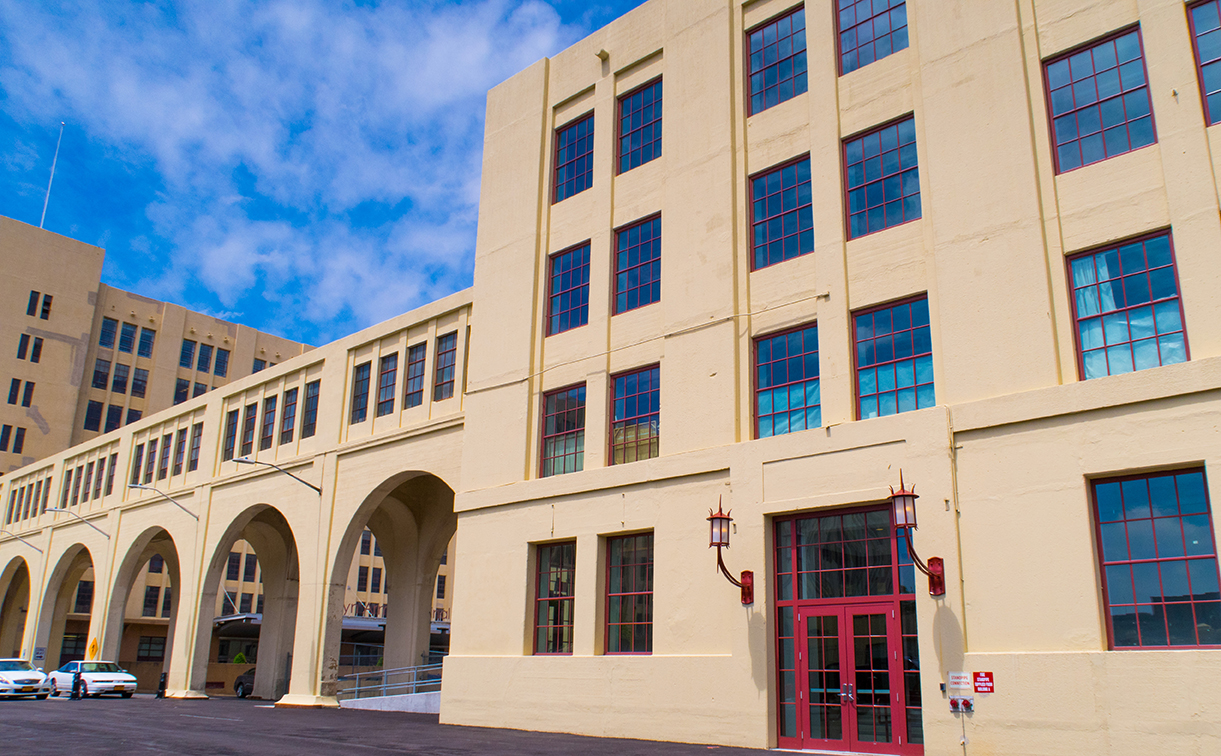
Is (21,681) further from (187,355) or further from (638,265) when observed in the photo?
(187,355)

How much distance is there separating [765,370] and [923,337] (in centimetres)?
319

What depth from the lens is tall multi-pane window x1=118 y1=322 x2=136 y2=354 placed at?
68500 millimetres

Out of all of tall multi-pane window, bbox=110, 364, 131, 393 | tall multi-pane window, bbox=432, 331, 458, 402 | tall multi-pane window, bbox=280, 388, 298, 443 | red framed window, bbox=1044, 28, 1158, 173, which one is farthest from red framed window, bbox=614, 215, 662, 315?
tall multi-pane window, bbox=110, 364, 131, 393

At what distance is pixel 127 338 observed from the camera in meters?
69.0

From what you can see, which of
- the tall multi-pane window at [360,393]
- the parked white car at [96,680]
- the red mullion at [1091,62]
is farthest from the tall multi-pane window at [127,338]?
the red mullion at [1091,62]

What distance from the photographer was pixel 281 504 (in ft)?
99.3

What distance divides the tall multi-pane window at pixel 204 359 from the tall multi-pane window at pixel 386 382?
50.4m

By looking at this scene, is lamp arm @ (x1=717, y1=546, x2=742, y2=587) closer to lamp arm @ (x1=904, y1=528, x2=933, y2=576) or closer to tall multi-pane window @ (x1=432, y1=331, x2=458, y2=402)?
lamp arm @ (x1=904, y1=528, x2=933, y2=576)

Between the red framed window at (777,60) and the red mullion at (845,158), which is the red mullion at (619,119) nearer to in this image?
the red framed window at (777,60)

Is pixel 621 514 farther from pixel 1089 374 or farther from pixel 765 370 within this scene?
pixel 1089 374

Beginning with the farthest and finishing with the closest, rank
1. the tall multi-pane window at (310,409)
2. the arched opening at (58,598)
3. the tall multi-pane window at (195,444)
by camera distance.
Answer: the arched opening at (58,598), the tall multi-pane window at (195,444), the tall multi-pane window at (310,409)

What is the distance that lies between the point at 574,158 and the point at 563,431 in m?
6.72

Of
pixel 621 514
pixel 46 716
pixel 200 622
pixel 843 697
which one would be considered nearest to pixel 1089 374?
pixel 843 697

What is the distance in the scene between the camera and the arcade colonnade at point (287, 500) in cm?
2664
